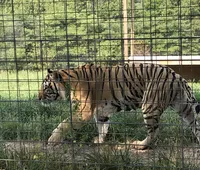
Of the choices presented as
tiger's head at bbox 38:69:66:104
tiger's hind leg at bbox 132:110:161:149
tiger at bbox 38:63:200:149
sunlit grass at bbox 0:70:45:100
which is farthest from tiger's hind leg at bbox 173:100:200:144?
sunlit grass at bbox 0:70:45:100

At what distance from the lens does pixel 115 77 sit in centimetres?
488

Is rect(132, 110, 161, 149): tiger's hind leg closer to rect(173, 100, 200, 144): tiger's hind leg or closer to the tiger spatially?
the tiger

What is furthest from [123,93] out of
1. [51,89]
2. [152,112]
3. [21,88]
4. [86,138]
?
[21,88]

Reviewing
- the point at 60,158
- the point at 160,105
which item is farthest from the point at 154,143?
the point at 60,158

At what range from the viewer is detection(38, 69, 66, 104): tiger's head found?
15.9 ft

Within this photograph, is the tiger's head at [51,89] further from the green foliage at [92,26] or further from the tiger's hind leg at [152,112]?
the tiger's hind leg at [152,112]

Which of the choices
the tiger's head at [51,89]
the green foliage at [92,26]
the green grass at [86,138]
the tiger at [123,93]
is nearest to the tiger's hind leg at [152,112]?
the tiger at [123,93]

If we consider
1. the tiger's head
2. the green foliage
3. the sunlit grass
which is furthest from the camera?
the green foliage

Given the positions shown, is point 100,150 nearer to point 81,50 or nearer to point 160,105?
point 160,105

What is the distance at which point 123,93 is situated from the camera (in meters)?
4.77

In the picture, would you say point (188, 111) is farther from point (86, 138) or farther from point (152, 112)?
point (86, 138)

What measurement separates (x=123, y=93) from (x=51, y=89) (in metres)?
0.88

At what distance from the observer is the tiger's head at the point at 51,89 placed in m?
4.83

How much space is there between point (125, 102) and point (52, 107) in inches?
39.3
